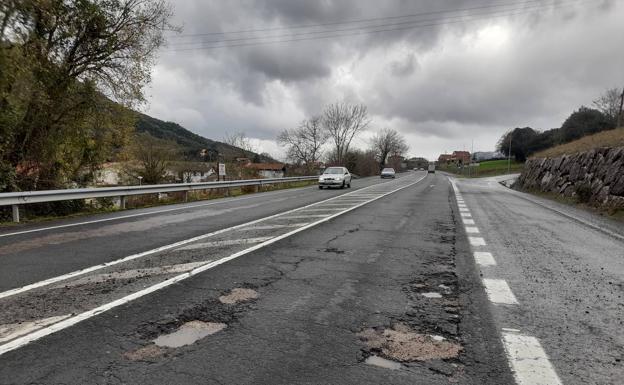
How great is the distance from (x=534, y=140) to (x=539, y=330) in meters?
99.2

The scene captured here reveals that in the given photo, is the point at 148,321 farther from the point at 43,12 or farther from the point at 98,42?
the point at 98,42

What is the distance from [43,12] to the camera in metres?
13.2

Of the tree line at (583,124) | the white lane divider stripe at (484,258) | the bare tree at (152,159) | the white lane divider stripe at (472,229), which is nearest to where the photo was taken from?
the white lane divider stripe at (484,258)

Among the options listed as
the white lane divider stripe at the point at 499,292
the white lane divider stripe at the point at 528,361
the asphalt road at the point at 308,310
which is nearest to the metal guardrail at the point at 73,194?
the asphalt road at the point at 308,310

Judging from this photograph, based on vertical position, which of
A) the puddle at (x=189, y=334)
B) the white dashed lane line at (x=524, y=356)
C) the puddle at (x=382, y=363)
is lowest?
the white dashed lane line at (x=524, y=356)

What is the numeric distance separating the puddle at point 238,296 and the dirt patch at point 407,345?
4.76ft

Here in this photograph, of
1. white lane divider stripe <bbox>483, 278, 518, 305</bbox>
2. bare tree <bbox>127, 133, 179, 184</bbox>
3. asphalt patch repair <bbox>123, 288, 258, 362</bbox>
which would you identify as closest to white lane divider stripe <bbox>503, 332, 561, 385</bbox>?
white lane divider stripe <bbox>483, 278, 518, 305</bbox>

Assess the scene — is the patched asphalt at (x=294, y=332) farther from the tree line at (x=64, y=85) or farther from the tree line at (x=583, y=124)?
the tree line at (x=583, y=124)

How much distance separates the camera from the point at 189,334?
11.4 feet

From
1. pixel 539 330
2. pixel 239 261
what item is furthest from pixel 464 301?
pixel 239 261

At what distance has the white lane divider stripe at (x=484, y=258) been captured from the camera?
6.16 metres

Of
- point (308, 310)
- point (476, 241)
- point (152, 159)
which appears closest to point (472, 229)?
point (476, 241)

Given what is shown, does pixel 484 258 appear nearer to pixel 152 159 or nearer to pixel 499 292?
pixel 499 292

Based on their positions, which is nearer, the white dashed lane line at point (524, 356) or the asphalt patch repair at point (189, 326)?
the white dashed lane line at point (524, 356)
